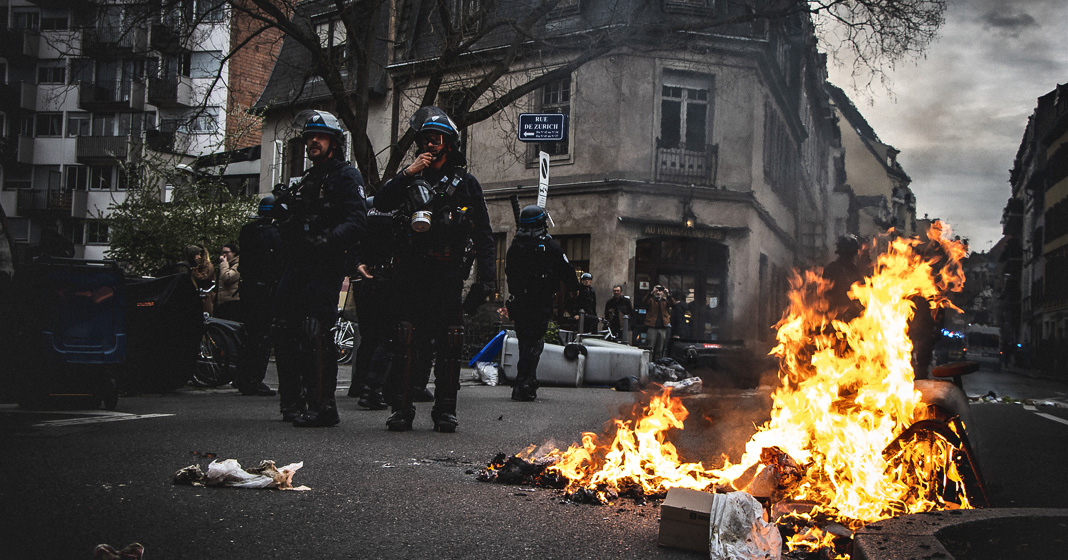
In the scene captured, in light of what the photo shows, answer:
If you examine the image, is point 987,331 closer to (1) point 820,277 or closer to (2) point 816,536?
(1) point 820,277

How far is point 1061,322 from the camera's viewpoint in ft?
160

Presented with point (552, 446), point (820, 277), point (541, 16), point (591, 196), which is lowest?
point (552, 446)

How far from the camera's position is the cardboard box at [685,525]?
3.19 metres

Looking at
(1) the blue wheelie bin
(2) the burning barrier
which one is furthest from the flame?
(1) the blue wheelie bin

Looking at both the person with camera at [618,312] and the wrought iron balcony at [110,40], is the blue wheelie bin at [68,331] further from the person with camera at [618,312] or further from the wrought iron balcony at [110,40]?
the person with camera at [618,312]

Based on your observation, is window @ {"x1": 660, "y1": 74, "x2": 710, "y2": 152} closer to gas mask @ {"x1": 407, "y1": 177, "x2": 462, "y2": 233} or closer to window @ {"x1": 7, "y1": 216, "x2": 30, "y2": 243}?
gas mask @ {"x1": 407, "y1": 177, "x2": 462, "y2": 233}

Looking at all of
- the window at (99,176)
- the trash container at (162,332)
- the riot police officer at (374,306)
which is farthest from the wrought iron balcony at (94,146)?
the riot police officer at (374,306)

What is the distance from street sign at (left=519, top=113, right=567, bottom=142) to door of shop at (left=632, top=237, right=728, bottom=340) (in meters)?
9.95

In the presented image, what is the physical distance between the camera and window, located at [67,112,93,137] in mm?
52219

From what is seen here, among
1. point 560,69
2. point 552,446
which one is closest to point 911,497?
point 552,446

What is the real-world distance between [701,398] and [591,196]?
13840 millimetres

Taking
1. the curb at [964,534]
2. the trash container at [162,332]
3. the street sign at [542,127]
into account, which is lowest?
the curb at [964,534]

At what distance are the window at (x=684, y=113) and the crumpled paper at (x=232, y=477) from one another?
32.7 feet

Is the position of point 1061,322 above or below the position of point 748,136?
below
